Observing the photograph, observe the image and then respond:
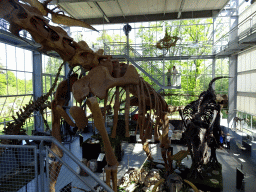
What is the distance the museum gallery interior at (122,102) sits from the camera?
299 centimetres

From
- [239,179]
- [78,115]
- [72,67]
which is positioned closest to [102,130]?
[78,115]

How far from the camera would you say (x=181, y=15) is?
12.8 meters

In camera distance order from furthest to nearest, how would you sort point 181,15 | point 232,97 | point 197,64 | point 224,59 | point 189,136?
point 197,64 < point 224,59 < point 232,97 < point 181,15 < point 189,136

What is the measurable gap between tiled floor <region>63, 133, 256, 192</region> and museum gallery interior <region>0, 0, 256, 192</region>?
56mm

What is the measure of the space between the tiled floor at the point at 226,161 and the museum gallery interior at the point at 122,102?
0.18ft

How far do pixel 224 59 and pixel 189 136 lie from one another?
12518 mm

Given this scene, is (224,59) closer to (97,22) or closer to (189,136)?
(97,22)

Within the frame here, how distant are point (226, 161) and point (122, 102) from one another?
6.82 meters

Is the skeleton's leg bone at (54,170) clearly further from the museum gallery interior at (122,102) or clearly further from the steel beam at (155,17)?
the steel beam at (155,17)

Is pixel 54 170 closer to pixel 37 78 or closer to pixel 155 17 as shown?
pixel 37 78

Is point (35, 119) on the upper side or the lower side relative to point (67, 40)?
lower

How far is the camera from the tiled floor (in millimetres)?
6780

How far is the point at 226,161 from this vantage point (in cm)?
892

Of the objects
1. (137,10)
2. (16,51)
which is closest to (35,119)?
(16,51)
